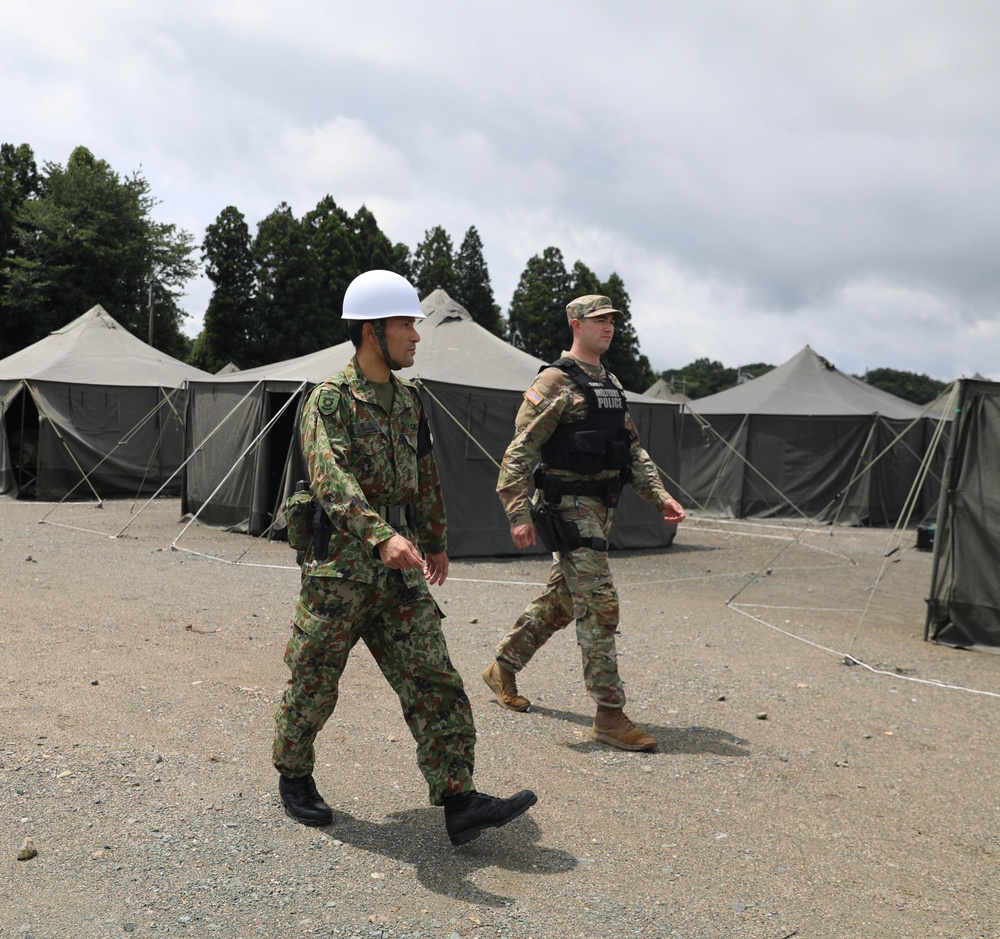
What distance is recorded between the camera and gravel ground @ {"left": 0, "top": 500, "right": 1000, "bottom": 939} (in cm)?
293

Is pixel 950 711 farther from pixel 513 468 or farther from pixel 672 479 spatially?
pixel 672 479

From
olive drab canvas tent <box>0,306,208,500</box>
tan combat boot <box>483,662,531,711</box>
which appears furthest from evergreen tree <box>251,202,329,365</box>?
tan combat boot <box>483,662,531,711</box>

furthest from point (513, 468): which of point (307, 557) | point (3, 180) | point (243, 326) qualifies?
point (3, 180)

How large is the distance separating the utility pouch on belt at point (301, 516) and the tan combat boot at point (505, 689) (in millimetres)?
2082

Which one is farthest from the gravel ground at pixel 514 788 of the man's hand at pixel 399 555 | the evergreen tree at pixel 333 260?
the evergreen tree at pixel 333 260

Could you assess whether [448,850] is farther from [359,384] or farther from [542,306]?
[542,306]

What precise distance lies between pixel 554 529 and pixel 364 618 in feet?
5.12

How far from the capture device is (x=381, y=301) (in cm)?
338

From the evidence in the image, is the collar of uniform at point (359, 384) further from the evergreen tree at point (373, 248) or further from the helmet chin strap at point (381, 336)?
the evergreen tree at point (373, 248)

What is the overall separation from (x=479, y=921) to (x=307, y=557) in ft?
4.13

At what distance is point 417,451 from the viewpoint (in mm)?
3527

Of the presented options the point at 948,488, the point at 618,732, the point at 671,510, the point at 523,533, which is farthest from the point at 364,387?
the point at 948,488

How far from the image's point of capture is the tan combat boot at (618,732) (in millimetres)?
4477

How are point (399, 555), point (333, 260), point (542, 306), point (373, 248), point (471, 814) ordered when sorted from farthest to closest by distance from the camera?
point (542, 306), point (373, 248), point (333, 260), point (471, 814), point (399, 555)
